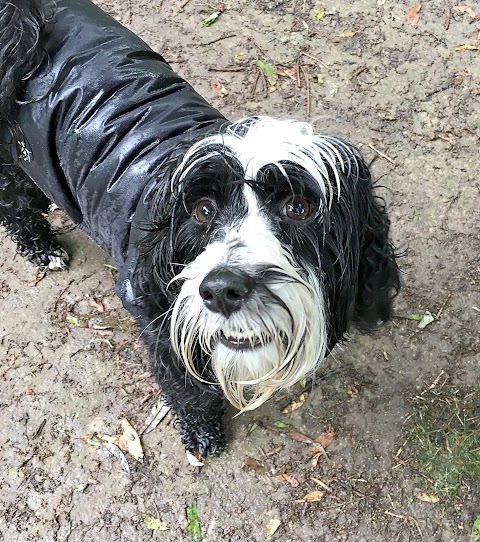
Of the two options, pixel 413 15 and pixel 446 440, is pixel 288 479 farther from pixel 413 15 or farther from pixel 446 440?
pixel 413 15

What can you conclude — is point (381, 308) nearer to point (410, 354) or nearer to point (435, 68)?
point (410, 354)

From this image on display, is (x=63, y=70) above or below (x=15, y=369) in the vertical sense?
above

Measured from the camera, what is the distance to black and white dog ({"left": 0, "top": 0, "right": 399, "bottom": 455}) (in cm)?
199

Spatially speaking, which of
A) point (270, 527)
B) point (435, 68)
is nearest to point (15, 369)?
point (270, 527)

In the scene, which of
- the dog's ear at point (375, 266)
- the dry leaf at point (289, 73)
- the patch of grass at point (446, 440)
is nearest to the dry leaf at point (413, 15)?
the dry leaf at point (289, 73)

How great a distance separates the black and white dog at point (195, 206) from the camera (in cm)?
199

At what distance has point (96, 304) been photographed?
3822mm

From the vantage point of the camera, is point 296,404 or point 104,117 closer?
point 104,117

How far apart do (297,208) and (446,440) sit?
6.32 feet

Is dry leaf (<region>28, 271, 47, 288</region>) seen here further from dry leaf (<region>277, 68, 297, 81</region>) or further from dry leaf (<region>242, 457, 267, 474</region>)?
dry leaf (<region>277, 68, 297, 81</region>)

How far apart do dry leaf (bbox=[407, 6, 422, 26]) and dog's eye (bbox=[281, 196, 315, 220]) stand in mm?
3399

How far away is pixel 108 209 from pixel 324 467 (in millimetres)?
1761

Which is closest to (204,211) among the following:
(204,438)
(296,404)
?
(204,438)

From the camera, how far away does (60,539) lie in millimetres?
3180
